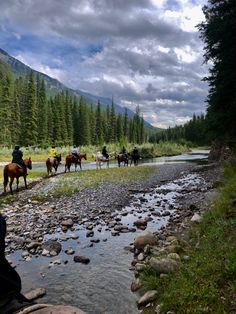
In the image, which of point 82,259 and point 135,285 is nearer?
point 135,285

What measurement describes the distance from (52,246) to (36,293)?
329 cm

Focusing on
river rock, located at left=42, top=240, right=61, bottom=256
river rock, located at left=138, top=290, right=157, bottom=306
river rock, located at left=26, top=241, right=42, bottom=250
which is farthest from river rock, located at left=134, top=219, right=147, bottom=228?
river rock, located at left=138, top=290, right=157, bottom=306

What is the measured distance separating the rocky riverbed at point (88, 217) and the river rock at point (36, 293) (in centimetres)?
67

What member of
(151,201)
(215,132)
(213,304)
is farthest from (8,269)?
(215,132)

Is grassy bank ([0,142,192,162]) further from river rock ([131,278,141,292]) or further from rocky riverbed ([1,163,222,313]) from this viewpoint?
river rock ([131,278,141,292])

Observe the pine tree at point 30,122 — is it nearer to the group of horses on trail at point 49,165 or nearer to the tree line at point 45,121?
the tree line at point 45,121

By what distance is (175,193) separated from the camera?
2300 centimetres

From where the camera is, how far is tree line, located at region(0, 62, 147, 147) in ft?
262

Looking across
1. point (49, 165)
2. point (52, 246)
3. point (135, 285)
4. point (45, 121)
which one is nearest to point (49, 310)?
point (135, 285)

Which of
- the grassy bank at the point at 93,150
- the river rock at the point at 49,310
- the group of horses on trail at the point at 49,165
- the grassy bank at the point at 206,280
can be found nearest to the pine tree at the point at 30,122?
the grassy bank at the point at 93,150

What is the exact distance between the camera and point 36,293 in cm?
845

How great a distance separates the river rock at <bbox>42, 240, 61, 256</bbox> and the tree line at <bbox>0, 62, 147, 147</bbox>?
5927 cm

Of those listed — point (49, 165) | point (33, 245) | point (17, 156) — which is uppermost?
point (17, 156)

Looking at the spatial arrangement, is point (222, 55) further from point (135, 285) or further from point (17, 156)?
point (135, 285)
